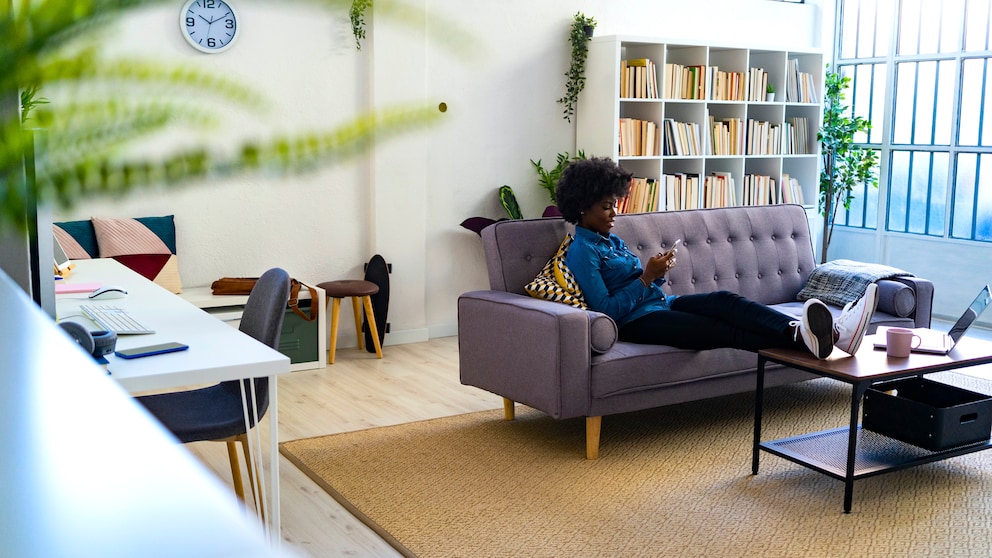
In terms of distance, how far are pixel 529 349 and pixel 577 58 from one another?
3.20m

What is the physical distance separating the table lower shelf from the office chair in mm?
1847

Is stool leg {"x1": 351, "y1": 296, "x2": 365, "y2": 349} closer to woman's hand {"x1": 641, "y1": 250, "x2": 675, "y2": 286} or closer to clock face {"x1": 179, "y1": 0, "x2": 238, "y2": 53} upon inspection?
clock face {"x1": 179, "y1": 0, "x2": 238, "y2": 53}

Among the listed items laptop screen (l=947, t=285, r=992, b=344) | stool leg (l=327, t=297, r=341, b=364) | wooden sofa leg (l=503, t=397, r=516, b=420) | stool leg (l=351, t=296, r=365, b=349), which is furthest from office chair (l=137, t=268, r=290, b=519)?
stool leg (l=351, t=296, r=365, b=349)

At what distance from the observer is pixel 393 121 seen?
0.93 ft

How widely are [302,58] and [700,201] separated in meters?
2.89

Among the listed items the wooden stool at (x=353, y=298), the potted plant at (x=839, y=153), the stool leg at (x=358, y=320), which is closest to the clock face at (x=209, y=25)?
the wooden stool at (x=353, y=298)

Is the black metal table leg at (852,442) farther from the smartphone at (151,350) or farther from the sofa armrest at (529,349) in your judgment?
the smartphone at (151,350)

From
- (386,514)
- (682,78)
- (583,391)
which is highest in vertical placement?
(682,78)

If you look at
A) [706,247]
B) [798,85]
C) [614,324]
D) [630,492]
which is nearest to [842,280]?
[706,247]

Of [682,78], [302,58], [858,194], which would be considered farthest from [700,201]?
[302,58]

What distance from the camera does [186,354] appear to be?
2.37 meters

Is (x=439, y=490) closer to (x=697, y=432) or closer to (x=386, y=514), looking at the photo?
(x=386, y=514)

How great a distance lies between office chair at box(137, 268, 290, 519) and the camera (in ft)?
8.79

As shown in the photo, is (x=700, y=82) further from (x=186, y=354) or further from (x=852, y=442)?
(x=186, y=354)
